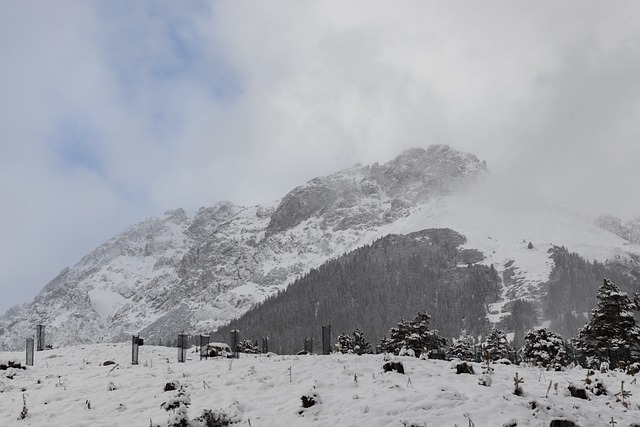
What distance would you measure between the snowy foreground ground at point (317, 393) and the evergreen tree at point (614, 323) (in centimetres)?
2458

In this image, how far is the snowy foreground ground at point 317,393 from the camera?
13.3 m

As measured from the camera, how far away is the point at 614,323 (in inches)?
1662

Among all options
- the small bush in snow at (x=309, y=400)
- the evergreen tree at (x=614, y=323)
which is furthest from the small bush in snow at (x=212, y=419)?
the evergreen tree at (x=614, y=323)

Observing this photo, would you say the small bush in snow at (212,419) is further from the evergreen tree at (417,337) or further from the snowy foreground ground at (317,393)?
the evergreen tree at (417,337)

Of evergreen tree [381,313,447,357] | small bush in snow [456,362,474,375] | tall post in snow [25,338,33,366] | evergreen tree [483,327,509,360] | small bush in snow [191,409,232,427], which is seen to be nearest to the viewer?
small bush in snow [191,409,232,427]

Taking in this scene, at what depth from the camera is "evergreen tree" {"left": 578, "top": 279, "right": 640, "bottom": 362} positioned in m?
41.8

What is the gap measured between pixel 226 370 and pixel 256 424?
5.37 m

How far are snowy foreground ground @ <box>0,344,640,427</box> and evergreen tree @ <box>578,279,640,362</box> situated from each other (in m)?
24.6

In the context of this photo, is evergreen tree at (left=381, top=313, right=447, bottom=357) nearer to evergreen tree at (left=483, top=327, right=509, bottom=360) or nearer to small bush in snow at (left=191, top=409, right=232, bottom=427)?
evergreen tree at (left=483, top=327, right=509, bottom=360)

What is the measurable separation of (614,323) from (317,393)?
35.2m

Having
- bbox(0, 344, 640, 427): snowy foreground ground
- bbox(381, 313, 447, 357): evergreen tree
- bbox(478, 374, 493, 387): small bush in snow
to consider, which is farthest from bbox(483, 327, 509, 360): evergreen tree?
bbox(478, 374, 493, 387): small bush in snow

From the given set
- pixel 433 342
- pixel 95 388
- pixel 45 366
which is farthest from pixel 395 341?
pixel 95 388

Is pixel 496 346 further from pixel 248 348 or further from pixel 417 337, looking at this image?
pixel 248 348

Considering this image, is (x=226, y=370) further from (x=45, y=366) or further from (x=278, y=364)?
(x=45, y=366)
